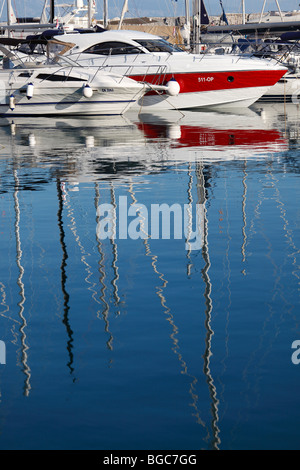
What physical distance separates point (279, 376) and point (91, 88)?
78.6 ft

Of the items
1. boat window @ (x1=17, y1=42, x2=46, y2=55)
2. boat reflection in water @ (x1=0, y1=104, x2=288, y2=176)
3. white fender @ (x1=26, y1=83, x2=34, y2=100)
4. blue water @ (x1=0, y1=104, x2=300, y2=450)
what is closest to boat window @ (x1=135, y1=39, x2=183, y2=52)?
boat reflection in water @ (x1=0, y1=104, x2=288, y2=176)

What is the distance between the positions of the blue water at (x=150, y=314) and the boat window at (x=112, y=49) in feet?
54.7

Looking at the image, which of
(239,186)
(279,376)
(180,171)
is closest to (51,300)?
(279,376)

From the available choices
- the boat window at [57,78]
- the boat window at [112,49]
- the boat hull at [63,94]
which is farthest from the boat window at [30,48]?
the boat window at [57,78]

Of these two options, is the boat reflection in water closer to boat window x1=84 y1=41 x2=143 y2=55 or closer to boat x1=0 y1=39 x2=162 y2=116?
boat x1=0 y1=39 x2=162 y2=116

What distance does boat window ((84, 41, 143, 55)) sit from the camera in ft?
103

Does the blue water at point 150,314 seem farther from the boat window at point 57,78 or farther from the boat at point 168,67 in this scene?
the boat at point 168,67

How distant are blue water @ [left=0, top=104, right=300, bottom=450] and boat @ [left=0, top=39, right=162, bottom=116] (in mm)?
13824

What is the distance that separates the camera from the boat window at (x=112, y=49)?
31394 mm

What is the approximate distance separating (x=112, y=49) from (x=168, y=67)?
223 centimetres

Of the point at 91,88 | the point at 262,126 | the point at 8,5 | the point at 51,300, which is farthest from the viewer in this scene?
the point at 8,5

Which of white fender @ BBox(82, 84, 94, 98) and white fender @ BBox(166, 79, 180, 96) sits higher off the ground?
white fender @ BBox(166, 79, 180, 96)
